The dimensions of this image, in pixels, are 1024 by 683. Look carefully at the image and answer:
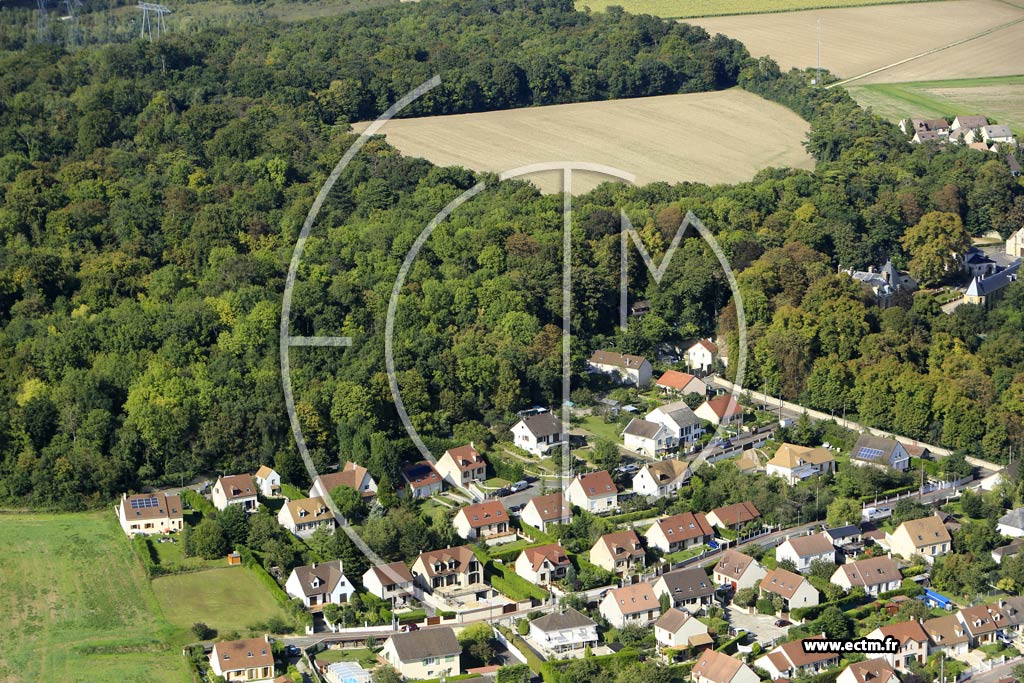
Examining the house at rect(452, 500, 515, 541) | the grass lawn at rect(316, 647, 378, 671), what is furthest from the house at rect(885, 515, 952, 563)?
the grass lawn at rect(316, 647, 378, 671)

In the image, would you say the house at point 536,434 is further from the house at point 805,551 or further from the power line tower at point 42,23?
the power line tower at point 42,23

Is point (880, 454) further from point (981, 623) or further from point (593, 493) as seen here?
point (981, 623)

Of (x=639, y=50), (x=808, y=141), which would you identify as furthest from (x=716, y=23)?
(x=808, y=141)

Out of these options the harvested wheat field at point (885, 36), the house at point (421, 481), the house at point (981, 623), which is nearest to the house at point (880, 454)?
the house at point (981, 623)

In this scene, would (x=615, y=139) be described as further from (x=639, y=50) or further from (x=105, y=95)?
(x=105, y=95)

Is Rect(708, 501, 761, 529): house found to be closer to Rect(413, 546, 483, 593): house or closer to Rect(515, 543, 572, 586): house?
Rect(515, 543, 572, 586): house

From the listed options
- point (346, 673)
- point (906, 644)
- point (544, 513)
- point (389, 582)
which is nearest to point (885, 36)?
point (544, 513)
